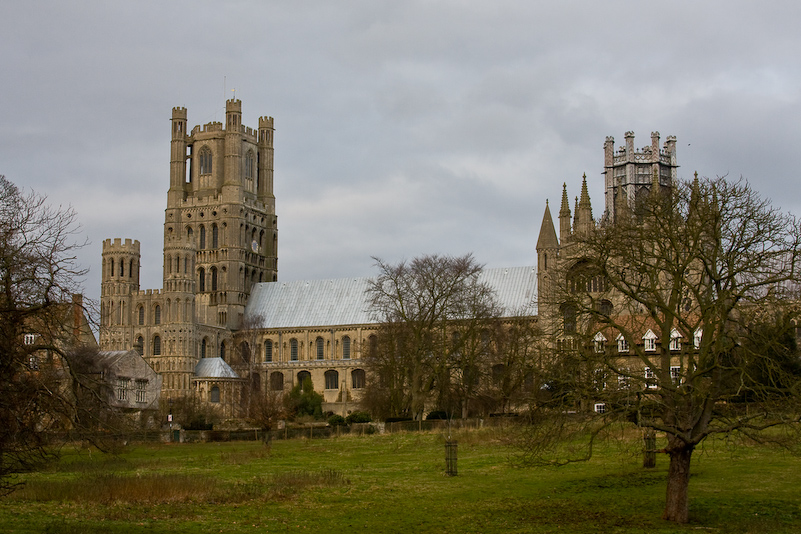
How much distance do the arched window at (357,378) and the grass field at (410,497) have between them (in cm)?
5382

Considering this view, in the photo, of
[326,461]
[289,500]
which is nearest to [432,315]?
[326,461]

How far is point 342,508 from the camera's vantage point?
76.1 feet

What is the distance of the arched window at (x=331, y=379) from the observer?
8956 centimetres

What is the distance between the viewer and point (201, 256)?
95938mm

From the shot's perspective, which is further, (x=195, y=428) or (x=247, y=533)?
(x=195, y=428)

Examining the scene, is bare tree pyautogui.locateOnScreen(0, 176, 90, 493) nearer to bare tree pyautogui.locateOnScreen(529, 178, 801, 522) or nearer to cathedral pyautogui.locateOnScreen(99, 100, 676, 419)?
bare tree pyautogui.locateOnScreen(529, 178, 801, 522)

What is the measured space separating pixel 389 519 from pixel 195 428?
133 feet

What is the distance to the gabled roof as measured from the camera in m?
83.9

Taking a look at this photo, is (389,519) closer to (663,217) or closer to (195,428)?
(663,217)

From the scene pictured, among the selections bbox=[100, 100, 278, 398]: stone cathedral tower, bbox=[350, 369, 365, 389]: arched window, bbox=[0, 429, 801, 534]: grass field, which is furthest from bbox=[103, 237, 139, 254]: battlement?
bbox=[0, 429, 801, 534]: grass field

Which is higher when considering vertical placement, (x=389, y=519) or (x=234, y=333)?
(x=234, y=333)

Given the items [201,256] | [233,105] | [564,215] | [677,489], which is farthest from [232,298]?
[677,489]

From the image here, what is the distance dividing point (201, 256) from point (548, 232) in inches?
1448

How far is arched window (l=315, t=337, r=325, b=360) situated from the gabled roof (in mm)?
8550
